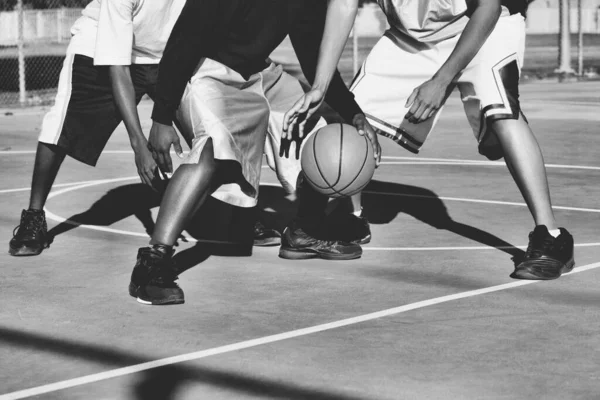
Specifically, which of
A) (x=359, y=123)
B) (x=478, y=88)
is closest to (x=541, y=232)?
(x=478, y=88)

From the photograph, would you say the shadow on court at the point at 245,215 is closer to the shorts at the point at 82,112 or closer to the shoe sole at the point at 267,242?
the shoe sole at the point at 267,242

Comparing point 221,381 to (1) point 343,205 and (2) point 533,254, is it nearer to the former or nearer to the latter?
(2) point 533,254

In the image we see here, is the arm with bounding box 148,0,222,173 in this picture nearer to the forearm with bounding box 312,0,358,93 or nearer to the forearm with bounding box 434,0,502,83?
the forearm with bounding box 312,0,358,93

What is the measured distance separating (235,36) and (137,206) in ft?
9.39

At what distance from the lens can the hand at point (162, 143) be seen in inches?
251

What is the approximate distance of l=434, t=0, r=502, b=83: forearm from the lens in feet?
22.4

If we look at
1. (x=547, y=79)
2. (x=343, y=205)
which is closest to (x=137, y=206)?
(x=343, y=205)

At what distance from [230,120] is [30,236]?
1832 millimetres

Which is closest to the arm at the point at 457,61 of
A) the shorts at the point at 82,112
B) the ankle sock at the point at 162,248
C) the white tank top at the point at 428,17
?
the white tank top at the point at 428,17

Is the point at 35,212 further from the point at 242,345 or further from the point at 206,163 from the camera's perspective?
the point at 242,345

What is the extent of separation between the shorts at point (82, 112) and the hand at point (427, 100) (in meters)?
1.71

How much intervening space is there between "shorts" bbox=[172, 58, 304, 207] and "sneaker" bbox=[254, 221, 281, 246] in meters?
1.10

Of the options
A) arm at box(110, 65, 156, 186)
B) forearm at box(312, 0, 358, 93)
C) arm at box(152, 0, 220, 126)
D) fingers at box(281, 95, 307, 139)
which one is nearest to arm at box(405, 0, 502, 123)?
forearm at box(312, 0, 358, 93)

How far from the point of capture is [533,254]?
6816mm
